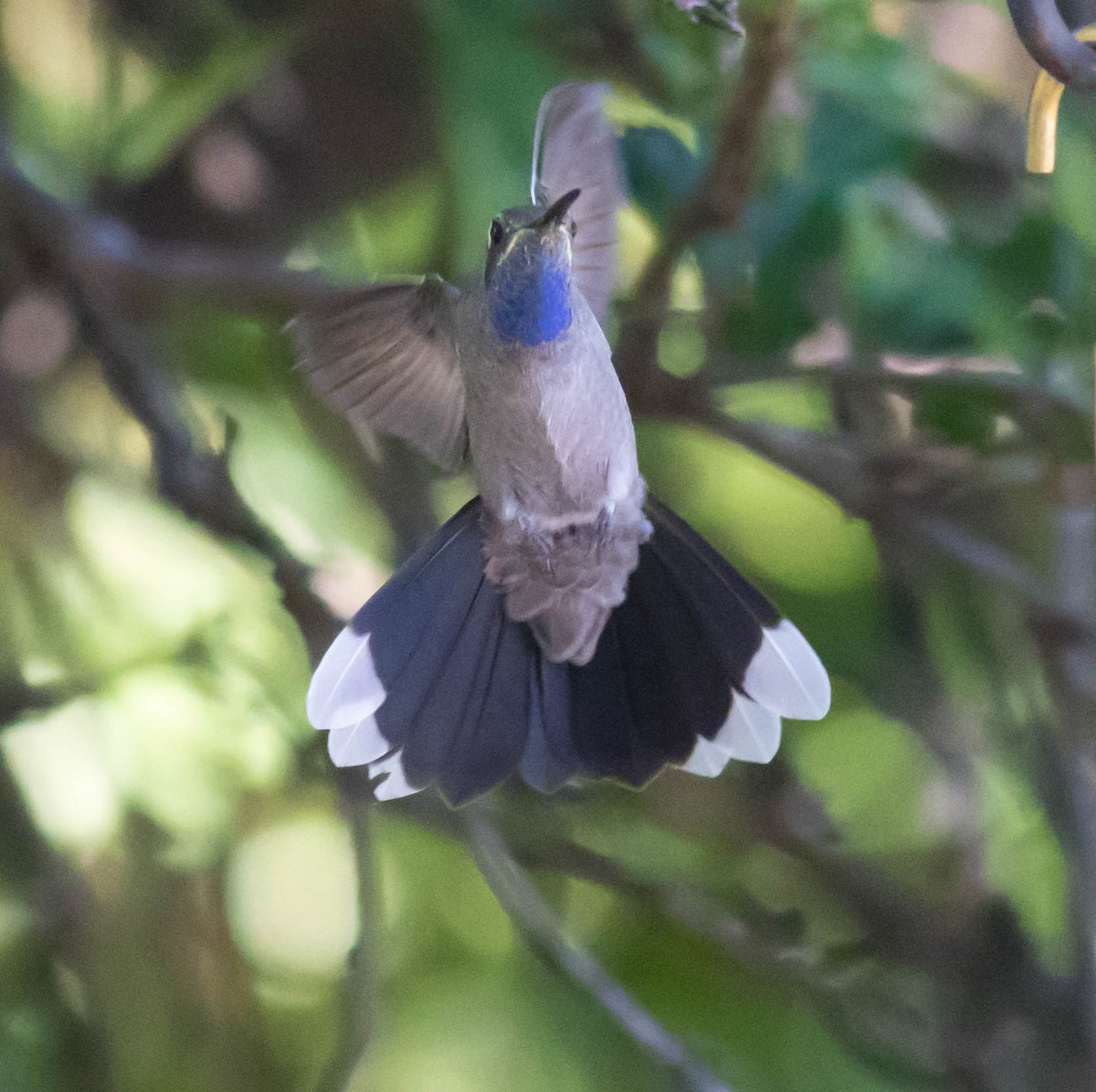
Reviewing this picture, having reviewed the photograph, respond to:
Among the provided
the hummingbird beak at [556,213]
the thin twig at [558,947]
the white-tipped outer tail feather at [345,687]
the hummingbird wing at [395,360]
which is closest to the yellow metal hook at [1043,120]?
the hummingbird beak at [556,213]

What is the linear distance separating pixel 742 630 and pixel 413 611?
0.19 metres

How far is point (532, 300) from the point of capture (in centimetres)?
56

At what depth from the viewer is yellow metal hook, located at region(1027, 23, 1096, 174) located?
0.49 meters

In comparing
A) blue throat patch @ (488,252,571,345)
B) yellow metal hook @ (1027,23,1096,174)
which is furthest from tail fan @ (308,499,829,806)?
yellow metal hook @ (1027,23,1096,174)

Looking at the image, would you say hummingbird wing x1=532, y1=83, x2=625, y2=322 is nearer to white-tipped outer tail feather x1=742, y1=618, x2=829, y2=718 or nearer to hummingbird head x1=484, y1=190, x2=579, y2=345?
hummingbird head x1=484, y1=190, x2=579, y2=345

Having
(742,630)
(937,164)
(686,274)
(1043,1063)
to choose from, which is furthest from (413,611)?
(1043,1063)

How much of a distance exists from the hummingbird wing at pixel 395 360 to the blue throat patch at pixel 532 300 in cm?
5

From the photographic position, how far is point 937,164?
3.45 ft

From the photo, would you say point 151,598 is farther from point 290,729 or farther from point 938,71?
point 938,71

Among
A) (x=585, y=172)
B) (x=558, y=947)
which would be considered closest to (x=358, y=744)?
(x=585, y=172)

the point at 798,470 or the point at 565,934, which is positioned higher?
the point at 798,470

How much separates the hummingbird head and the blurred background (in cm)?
41

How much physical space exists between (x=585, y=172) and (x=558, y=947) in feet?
2.23

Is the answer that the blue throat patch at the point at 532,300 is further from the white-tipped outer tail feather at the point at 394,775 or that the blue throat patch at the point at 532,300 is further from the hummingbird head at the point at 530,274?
the white-tipped outer tail feather at the point at 394,775
